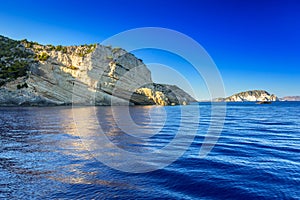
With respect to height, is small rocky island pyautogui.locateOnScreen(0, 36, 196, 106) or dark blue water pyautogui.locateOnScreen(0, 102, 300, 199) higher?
small rocky island pyautogui.locateOnScreen(0, 36, 196, 106)

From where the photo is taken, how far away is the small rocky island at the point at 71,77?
6712 centimetres

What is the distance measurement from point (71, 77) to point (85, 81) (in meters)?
4.86

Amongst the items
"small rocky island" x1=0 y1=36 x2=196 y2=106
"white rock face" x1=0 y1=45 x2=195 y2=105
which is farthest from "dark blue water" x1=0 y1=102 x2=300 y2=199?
"small rocky island" x1=0 y1=36 x2=196 y2=106

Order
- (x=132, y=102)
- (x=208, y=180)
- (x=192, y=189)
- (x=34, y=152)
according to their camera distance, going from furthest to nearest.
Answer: (x=132, y=102), (x=34, y=152), (x=208, y=180), (x=192, y=189)

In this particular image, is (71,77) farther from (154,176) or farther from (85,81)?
(154,176)

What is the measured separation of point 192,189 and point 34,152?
34.3 ft

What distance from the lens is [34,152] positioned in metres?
14.1

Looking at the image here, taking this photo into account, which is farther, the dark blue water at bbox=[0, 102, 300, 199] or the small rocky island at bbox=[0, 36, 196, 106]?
the small rocky island at bbox=[0, 36, 196, 106]

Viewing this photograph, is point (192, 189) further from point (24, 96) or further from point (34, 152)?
point (24, 96)

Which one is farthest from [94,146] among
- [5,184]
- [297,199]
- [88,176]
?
[297,199]

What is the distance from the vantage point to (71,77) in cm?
7738

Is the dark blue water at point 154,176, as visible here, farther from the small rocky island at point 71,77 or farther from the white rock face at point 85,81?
the small rocky island at point 71,77

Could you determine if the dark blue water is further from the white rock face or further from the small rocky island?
the small rocky island

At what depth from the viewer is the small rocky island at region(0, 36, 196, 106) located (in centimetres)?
6712
